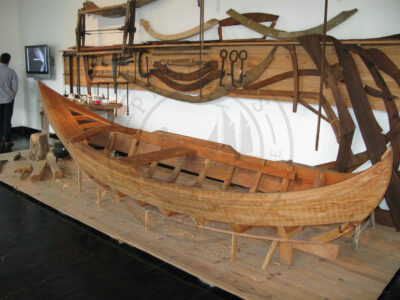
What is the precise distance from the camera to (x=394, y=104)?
116 inches

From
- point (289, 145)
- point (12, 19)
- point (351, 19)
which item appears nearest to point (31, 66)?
point (12, 19)

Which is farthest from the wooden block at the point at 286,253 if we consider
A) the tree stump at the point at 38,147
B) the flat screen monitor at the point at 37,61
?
the flat screen monitor at the point at 37,61

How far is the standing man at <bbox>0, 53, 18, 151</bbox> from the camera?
5.81 meters

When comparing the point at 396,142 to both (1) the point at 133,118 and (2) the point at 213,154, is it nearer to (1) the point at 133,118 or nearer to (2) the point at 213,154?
(2) the point at 213,154

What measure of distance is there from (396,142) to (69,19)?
18.4ft

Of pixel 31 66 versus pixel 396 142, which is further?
pixel 31 66

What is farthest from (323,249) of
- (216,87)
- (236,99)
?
(216,87)

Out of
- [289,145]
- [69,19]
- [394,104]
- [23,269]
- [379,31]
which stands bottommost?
[23,269]

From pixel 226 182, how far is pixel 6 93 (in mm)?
4848

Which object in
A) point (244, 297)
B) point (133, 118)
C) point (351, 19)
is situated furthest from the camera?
point (133, 118)

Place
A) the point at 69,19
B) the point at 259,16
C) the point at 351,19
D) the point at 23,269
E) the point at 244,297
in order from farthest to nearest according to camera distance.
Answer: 1. the point at 69,19
2. the point at 259,16
3. the point at 351,19
4. the point at 23,269
5. the point at 244,297

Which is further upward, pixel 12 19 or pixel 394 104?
pixel 12 19

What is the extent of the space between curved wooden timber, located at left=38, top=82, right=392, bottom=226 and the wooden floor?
0.36 meters

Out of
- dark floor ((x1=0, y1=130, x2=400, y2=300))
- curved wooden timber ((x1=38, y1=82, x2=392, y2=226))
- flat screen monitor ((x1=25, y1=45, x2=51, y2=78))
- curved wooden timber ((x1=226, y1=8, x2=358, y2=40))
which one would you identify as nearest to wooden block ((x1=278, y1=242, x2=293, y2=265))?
curved wooden timber ((x1=38, y1=82, x2=392, y2=226))
